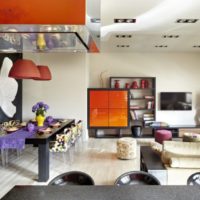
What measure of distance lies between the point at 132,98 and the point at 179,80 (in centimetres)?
174

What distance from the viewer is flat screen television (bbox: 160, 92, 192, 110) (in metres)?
8.84

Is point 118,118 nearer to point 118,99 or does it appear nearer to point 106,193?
point 118,99

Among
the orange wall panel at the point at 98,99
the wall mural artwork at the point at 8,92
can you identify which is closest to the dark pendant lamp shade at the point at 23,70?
the wall mural artwork at the point at 8,92

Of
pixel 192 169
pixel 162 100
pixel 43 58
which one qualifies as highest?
pixel 43 58

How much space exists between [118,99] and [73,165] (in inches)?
141

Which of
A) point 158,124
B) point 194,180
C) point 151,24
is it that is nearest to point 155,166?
point 194,180

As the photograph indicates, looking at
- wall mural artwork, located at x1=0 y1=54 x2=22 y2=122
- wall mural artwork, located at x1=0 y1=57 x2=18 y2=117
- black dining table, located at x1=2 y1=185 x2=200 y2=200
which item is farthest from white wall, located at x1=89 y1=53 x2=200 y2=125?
black dining table, located at x1=2 y1=185 x2=200 y2=200

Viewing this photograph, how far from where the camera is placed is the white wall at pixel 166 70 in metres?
9.00

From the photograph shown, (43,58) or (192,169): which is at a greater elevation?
(43,58)

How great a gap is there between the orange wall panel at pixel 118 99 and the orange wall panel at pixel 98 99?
16 cm

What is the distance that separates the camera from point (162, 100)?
8875 millimetres

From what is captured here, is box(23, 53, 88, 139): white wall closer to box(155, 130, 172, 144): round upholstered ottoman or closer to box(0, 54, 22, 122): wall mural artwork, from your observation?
box(0, 54, 22, 122): wall mural artwork

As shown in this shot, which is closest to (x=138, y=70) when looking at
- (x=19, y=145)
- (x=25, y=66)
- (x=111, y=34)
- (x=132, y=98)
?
(x=132, y=98)

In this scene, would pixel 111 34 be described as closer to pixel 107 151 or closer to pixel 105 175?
pixel 107 151
